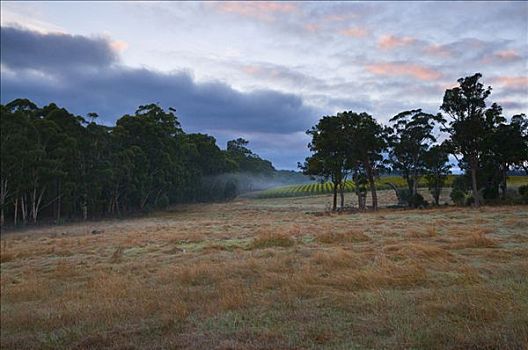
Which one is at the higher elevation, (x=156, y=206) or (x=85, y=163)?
(x=85, y=163)

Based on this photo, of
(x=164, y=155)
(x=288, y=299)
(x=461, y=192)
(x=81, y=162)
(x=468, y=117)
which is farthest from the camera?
(x=164, y=155)

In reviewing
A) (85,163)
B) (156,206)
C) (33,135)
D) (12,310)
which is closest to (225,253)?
(12,310)

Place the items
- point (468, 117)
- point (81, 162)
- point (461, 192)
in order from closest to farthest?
point (468, 117) < point (461, 192) < point (81, 162)

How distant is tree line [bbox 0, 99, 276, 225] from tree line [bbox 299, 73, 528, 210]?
2353 cm

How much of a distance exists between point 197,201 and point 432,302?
88.4 metres

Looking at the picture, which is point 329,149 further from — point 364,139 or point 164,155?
point 164,155

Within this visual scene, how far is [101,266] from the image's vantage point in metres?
15.4

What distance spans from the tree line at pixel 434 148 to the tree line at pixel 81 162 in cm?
2353

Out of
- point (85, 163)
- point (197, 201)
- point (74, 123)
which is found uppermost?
point (74, 123)

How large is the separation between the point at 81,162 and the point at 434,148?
41796 mm

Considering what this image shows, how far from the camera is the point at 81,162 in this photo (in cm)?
4941

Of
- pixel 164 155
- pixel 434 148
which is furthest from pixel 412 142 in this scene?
pixel 164 155

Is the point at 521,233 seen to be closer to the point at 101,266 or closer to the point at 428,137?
the point at 101,266

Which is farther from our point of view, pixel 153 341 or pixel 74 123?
pixel 74 123
